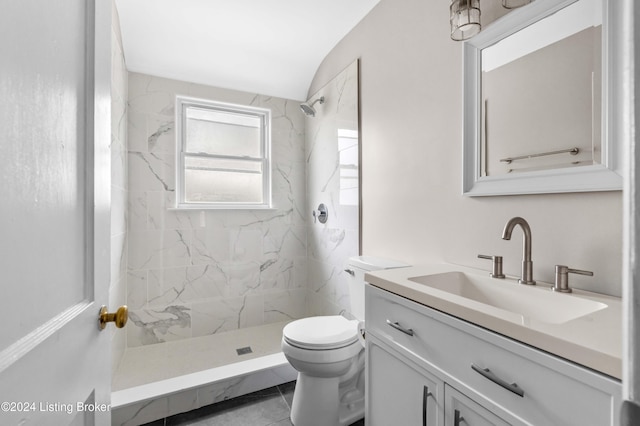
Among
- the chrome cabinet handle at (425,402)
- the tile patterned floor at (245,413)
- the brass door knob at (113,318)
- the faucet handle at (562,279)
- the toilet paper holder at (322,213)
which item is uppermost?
the toilet paper holder at (322,213)

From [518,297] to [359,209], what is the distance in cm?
119

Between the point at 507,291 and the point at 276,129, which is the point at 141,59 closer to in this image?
the point at 276,129

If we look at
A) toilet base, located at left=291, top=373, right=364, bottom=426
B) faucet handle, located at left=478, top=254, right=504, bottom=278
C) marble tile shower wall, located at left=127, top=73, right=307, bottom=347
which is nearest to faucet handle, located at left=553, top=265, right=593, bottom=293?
faucet handle, located at left=478, top=254, right=504, bottom=278

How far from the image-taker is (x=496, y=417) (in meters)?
0.73

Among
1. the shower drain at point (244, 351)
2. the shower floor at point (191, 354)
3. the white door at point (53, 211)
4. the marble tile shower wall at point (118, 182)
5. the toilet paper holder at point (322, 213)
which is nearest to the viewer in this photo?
the white door at point (53, 211)

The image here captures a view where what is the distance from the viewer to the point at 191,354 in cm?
225

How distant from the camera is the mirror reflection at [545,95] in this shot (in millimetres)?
967

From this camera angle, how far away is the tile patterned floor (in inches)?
66.2

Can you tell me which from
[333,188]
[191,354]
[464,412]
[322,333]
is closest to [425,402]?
[464,412]

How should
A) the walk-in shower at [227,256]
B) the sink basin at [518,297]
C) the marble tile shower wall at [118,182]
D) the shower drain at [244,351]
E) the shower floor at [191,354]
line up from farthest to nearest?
the shower drain at [244,351], the walk-in shower at [227,256], the shower floor at [191,354], the marble tile shower wall at [118,182], the sink basin at [518,297]

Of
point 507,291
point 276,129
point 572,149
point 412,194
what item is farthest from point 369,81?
point 507,291

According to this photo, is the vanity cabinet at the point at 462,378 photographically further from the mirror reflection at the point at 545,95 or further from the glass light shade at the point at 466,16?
the glass light shade at the point at 466,16

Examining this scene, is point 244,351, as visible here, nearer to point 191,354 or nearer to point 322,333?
point 191,354

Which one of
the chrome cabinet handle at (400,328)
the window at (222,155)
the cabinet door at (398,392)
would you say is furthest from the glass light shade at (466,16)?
the window at (222,155)
